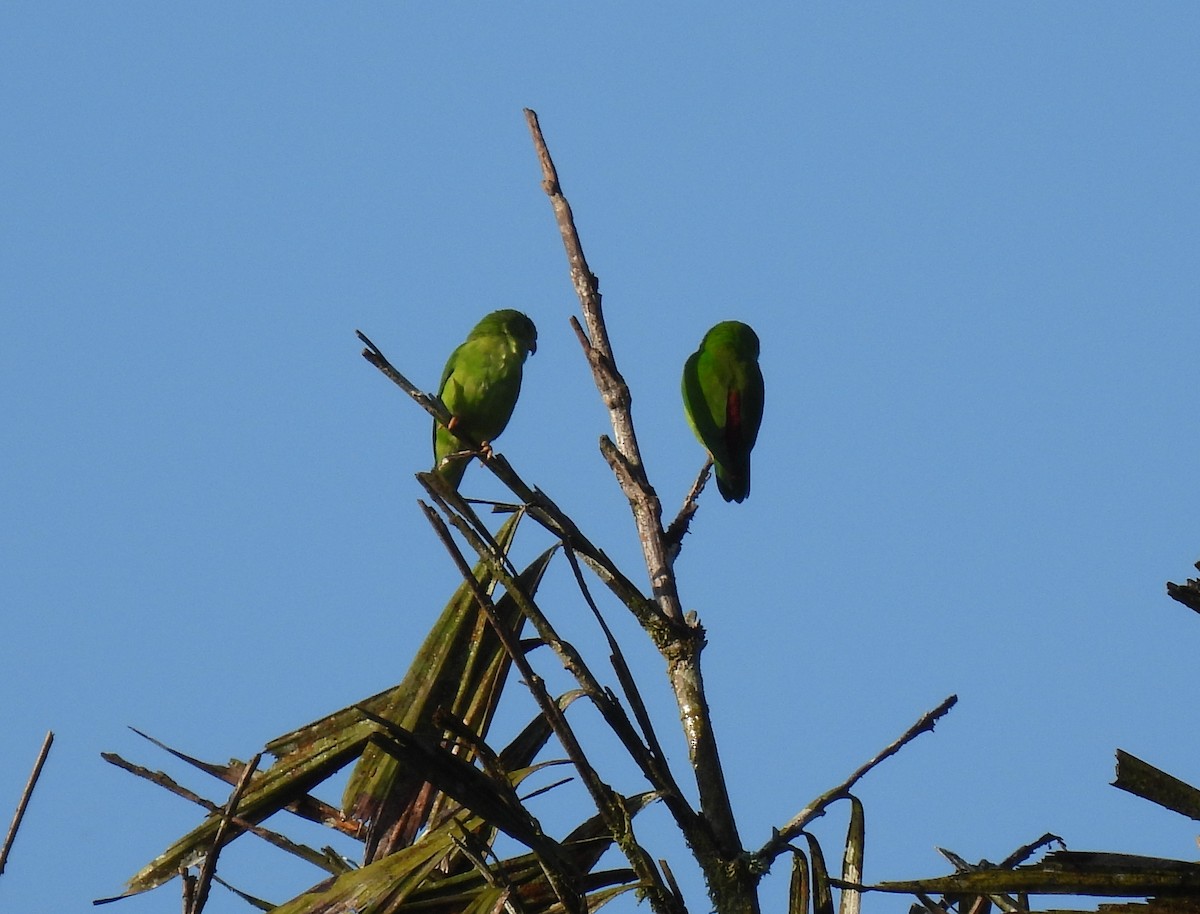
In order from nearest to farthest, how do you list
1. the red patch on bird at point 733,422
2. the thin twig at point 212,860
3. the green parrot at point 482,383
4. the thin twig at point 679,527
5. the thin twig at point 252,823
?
the thin twig at point 212,860 → the thin twig at point 252,823 → the thin twig at point 679,527 → the red patch on bird at point 733,422 → the green parrot at point 482,383

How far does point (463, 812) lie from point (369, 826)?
260 mm

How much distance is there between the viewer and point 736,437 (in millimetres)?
7152

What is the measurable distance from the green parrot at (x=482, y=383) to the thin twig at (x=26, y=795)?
459 cm

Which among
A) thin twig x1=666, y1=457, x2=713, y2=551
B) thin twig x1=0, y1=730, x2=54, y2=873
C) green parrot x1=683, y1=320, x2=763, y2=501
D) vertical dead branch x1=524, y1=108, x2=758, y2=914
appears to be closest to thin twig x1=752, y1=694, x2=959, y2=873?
vertical dead branch x1=524, y1=108, x2=758, y2=914

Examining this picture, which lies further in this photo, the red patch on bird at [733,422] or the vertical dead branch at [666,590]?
the red patch on bird at [733,422]

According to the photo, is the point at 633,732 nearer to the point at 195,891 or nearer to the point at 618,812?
the point at 618,812

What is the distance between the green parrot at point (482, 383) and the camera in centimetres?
771

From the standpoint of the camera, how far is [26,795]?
2961 millimetres

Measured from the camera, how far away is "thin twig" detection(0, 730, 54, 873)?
9.52ft

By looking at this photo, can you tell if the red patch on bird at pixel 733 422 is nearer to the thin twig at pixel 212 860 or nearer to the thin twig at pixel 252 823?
the thin twig at pixel 252 823

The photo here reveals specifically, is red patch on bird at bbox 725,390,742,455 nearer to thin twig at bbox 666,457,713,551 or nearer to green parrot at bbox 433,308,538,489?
green parrot at bbox 433,308,538,489

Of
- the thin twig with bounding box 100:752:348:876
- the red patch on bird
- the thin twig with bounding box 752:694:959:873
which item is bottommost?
the thin twig with bounding box 752:694:959:873

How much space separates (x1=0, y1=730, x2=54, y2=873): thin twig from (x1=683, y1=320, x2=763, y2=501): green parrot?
4.47 meters

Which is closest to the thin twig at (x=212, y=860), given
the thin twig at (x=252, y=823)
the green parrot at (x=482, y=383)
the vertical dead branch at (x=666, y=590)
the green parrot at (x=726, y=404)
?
the thin twig at (x=252, y=823)
